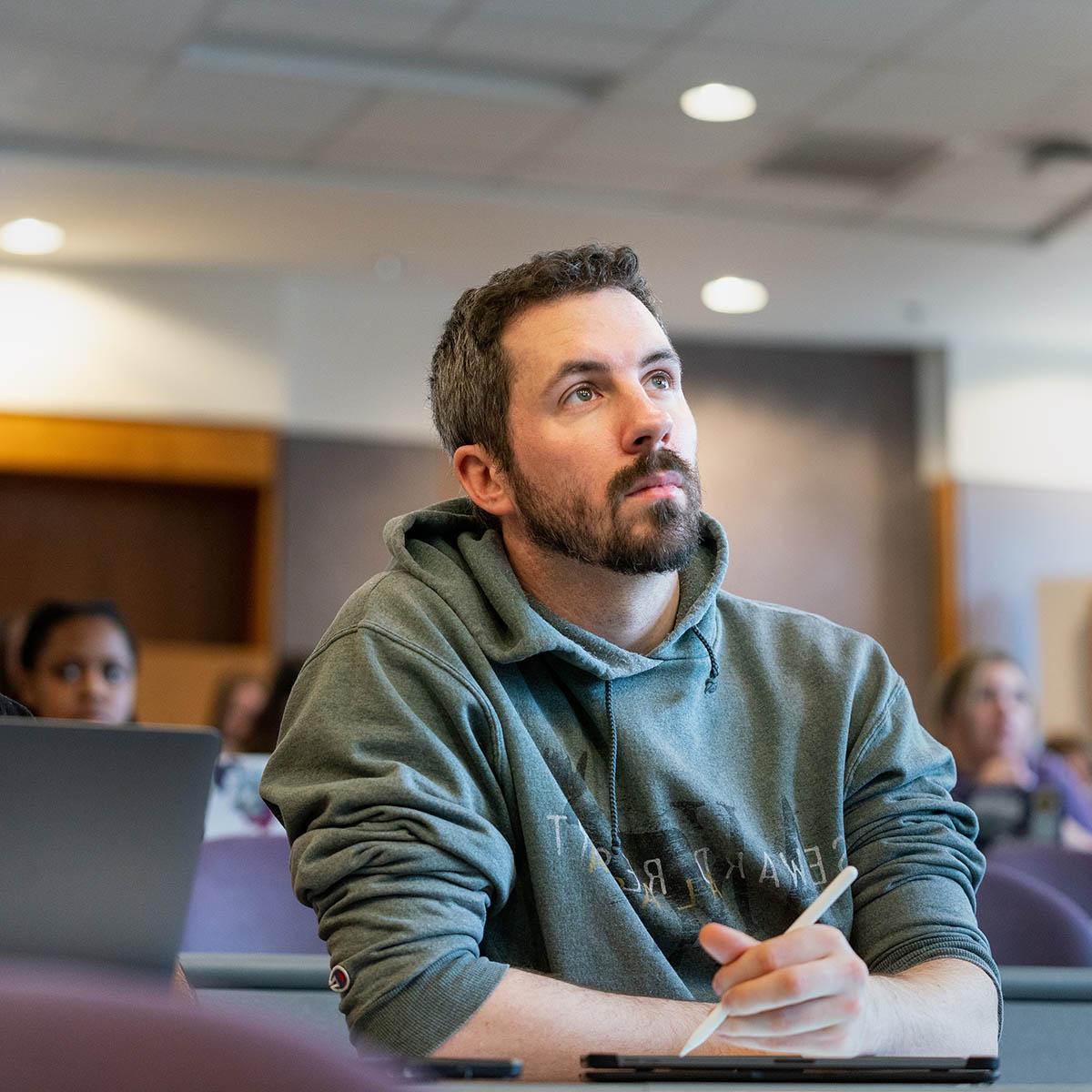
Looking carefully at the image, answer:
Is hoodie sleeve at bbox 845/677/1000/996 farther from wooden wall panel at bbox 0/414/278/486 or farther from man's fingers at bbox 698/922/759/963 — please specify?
wooden wall panel at bbox 0/414/278/486

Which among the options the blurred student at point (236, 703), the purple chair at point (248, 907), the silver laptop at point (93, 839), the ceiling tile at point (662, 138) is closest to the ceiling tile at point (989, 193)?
the ceiling tile at point (662, 138)

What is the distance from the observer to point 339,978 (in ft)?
4.42

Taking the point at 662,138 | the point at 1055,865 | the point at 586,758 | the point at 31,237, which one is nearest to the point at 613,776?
the point at 586,758

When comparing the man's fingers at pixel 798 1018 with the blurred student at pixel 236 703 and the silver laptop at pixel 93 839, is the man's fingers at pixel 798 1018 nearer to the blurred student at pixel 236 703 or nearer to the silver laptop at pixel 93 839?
the silver laptop at pixel 93 839

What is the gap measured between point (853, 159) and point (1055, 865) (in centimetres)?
342

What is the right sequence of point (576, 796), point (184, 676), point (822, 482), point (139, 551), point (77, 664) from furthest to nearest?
point (822, 482), point (139, 551), point (184, 676), point (77, 664), point (576, 796)

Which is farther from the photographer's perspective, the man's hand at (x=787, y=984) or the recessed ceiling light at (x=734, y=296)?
the recessed ceiling light at (x=734, y=296)

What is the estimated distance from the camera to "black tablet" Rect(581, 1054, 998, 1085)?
97cm

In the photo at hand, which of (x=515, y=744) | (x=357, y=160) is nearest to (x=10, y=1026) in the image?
(x=515, y=744)

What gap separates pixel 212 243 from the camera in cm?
660

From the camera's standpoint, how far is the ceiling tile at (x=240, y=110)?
202 inches

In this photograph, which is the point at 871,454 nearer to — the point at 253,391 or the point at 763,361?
the point at 763,361

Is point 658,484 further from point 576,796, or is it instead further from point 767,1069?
point 767,1069

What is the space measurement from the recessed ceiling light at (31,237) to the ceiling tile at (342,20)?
182 centimetres
